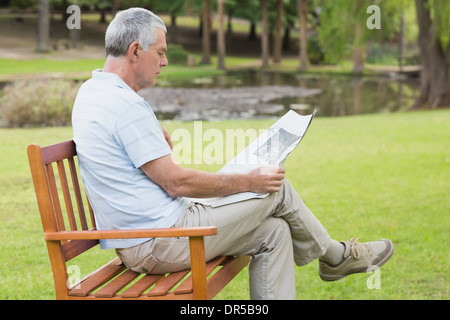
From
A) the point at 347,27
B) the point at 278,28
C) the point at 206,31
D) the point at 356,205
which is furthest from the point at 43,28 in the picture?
the point at 356,205

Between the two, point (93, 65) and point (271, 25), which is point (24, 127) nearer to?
point (93, 65)

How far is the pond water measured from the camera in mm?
19328

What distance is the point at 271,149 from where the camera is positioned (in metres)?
3.13

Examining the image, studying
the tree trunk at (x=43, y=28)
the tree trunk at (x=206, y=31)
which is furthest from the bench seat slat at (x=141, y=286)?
the tree trunk at (x=206, y=31)

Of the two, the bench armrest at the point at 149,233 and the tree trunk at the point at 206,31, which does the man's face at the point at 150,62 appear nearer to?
the bench armrest at the point at 149,233

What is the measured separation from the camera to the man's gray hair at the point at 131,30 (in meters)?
2.87

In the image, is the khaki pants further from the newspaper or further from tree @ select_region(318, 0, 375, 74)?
tree @ select_region(318, 0, 375, 74)

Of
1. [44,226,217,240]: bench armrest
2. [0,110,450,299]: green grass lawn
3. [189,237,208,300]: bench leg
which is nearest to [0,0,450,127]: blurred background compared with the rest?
[0,110,450,299]: green grass lawn

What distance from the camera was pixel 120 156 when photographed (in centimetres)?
284

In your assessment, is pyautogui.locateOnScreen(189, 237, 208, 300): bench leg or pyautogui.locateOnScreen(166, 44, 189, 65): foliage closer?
pyautogui.locateOnScreen(189, 237, 208, 300): bench leg

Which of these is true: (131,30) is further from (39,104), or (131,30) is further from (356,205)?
(39,104)

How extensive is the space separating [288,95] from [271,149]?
2166 centimetres

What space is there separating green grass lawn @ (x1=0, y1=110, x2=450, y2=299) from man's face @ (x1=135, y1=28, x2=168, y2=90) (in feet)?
5.84
